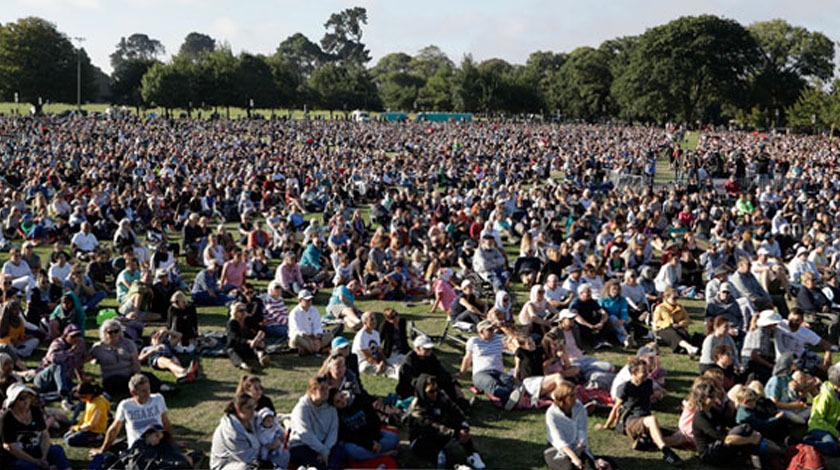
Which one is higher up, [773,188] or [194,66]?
[194,66]

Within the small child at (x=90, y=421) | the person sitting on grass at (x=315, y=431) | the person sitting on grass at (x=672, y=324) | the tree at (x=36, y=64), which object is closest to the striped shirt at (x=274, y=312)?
the small child at (x=90, y=421)

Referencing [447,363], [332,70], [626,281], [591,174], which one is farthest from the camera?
[332,70]

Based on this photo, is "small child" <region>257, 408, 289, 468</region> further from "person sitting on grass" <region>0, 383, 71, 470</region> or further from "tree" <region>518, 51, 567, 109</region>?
"tree" <region>518, 51, 567, 109</region>

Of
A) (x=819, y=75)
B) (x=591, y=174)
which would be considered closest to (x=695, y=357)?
(x=591, y=174)

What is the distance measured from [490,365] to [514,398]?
2.10ft

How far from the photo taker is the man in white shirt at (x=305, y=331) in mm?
10109

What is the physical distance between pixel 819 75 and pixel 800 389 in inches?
3732

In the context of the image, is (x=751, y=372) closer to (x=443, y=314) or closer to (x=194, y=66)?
(x=443, y=314)

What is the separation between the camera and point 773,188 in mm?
24531

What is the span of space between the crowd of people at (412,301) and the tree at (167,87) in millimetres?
51170

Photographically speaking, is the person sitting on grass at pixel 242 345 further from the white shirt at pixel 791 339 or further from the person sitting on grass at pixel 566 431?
the white shirt at pixel 791 339

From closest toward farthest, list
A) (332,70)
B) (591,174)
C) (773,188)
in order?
(773,188) → (591,174) → (332,70)

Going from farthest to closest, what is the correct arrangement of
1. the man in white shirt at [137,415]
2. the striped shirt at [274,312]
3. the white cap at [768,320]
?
the striped shirt at [274,312], the white cap at [768,320], the man in white shirt at [137,415]

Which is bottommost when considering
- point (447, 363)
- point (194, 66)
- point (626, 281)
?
point (447, 363)
